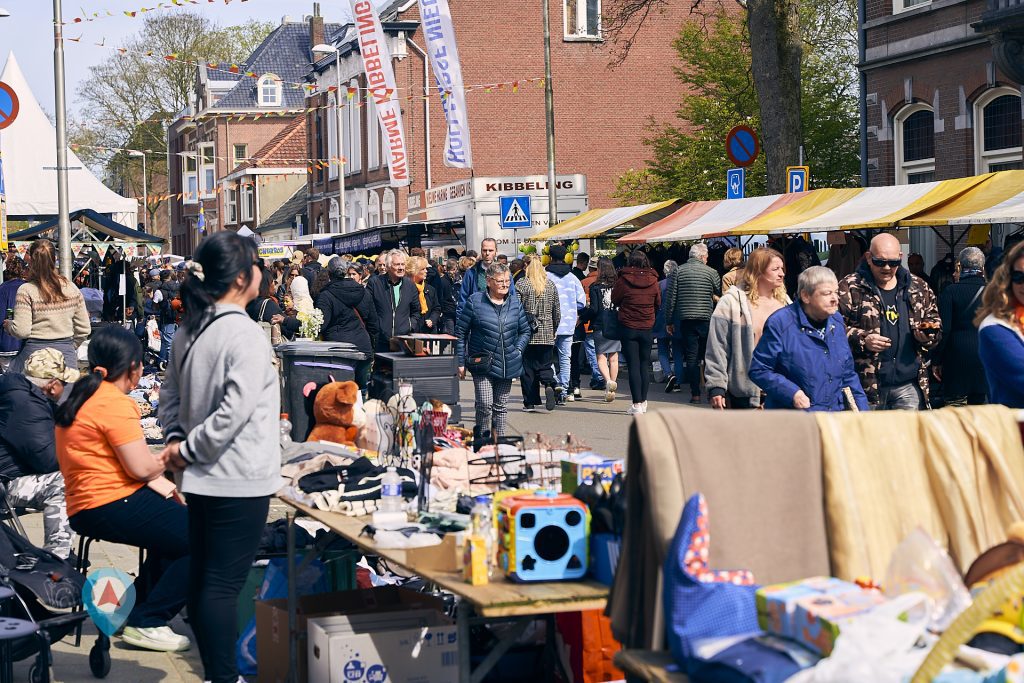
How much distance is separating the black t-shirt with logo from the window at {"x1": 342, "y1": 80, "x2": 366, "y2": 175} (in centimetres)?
4544

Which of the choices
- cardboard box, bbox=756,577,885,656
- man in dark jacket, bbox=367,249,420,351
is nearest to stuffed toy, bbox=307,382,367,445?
cardboard box, bbox=756,577,885,656

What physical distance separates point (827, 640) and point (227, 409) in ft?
8.61

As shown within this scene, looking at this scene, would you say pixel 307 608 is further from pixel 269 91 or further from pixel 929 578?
pixel 269 91

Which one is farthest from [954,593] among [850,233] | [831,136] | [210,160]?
Result: [210,160]

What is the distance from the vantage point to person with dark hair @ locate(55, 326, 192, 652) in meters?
6.48

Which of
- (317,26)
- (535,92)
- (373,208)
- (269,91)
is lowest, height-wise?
(373,208)

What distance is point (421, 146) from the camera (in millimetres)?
46594

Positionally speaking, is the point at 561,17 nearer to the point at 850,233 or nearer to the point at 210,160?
the point at 850,233

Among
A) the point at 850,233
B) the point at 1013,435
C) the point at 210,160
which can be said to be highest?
the point at 210,160

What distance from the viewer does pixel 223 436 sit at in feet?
17.3

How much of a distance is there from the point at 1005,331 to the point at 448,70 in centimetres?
2498

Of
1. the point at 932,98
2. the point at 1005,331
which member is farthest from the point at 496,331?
the point at 932,98
